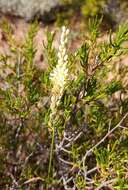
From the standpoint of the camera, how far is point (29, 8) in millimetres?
5074

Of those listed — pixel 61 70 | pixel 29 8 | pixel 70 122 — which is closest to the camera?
pixel 61 70

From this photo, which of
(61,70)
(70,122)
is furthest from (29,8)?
(61,70)

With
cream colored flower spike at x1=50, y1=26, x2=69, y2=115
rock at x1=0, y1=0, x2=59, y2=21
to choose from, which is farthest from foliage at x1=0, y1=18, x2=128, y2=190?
rock at x1=0, y1=0, x2=59, y2=21

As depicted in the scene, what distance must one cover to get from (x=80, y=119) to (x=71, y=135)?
27 cm

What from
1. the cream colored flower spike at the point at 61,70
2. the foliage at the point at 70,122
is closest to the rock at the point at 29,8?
the foliage at the point at 70,122

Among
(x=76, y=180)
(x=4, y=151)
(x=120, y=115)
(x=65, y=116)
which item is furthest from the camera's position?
(x=4, y=151)

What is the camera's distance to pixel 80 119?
8.92 feet

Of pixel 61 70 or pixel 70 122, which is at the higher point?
pixel 61 70

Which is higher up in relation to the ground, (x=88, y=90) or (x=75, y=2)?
(x=75, y=2)

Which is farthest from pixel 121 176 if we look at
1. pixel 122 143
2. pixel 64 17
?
pixel 64 17

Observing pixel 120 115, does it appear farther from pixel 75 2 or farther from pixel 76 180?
pixel 75 2

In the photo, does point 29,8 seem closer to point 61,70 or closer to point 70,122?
point 70,122

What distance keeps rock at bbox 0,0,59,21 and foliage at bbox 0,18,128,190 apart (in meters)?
2.08

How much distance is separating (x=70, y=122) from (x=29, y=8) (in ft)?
8.97
